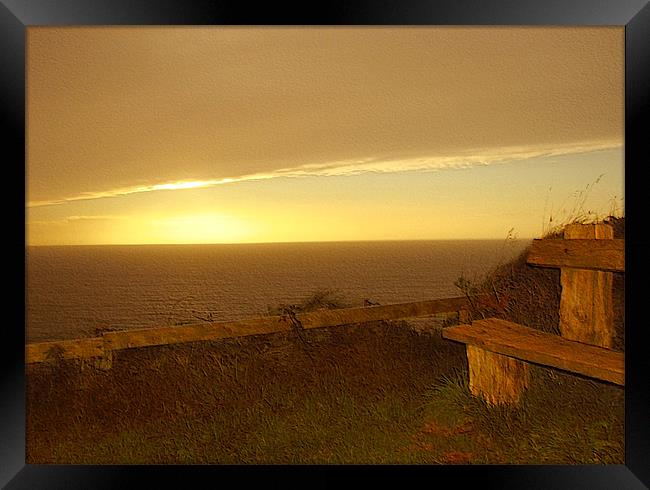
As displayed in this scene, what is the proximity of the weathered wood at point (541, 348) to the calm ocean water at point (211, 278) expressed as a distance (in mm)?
190

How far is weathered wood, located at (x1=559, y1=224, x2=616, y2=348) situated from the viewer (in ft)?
7.98

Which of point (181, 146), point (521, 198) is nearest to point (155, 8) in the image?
point (181, 146)

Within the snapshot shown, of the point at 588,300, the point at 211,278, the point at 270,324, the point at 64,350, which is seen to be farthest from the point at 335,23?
the point at 64,350

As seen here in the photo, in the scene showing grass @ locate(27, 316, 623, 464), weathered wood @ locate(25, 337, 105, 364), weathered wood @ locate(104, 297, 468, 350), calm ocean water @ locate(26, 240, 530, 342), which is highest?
calm ocean water @ locate(26, 240, 530, 342)

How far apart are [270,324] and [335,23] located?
1321mm

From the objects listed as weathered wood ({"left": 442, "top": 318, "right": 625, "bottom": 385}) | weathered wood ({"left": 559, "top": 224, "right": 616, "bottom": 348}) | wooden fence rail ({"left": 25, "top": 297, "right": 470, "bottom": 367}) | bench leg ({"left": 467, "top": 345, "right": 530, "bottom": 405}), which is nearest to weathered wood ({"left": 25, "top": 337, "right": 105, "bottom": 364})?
wooden fence rail ({"left": 25, "top": 297, "right": 470, "bottom": 367})

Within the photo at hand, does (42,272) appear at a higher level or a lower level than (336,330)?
higher

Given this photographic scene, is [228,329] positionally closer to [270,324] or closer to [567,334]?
[270,324]

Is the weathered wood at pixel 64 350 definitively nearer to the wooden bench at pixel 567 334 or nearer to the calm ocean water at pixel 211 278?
the calm ocean water at pixel 211 278

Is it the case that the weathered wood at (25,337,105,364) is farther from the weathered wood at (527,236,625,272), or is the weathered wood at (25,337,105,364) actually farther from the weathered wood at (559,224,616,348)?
the weathered wood at (559,224,616,348)

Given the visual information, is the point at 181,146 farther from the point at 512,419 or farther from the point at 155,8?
the point at 512,419

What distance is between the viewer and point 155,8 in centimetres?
240

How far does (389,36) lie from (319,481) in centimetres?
195

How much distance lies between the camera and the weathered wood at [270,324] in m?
2.47
